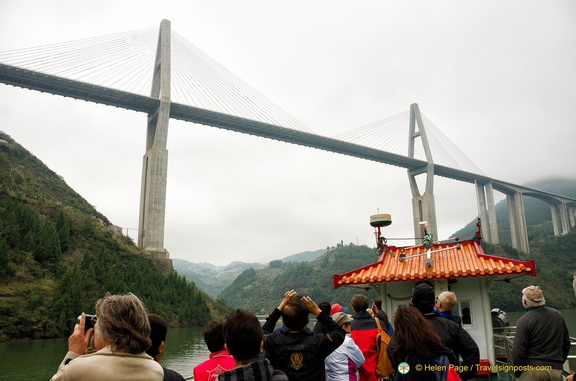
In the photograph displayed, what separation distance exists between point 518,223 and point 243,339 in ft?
245

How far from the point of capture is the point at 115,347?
2.01 meters

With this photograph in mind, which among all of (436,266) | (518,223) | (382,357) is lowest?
(382,357)

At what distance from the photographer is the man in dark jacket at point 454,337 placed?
3.01m

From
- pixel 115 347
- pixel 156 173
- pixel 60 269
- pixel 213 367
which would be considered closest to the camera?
pixel 115 347

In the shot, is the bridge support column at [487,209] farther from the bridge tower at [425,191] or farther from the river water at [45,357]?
the river water at [45,357]

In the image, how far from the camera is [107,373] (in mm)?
1917

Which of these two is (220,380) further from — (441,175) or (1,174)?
(441,175)

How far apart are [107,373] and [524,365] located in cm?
348

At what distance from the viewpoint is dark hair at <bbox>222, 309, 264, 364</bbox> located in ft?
7.70

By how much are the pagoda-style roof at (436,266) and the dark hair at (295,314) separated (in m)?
5.17

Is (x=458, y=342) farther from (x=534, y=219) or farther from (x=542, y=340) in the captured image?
(x=534, y=219)

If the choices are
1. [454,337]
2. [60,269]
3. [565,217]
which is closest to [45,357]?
[60,269]

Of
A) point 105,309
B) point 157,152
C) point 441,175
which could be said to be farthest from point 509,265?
point 441,175

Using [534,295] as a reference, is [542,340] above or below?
below
